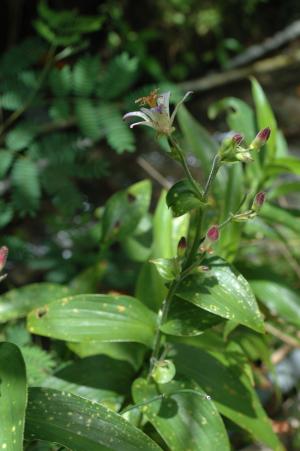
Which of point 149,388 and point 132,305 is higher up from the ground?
point 132,305

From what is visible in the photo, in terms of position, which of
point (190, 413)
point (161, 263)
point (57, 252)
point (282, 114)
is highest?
point (161, 263)

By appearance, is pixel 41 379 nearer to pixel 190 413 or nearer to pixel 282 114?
pixel 190 413

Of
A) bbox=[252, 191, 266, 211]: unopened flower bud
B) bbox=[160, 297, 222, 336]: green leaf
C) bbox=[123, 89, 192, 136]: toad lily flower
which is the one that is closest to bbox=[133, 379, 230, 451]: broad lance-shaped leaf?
bbox=[160, 297, 222, 336]: green leaf

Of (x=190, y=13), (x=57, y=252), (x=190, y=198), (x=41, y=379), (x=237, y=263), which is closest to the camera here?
(x=190, y=198)

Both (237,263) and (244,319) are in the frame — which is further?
(237,263)

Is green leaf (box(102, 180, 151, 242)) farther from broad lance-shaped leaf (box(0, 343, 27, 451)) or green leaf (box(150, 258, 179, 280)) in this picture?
broad lance-shaped leaf (box(0, 343, 27, 451))

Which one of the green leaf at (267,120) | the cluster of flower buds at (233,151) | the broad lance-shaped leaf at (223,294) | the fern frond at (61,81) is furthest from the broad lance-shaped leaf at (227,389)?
the fern frond at (61,81)

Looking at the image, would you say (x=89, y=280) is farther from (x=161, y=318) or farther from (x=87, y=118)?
(x=87, y=118)

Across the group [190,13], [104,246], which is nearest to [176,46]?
[190,13]
